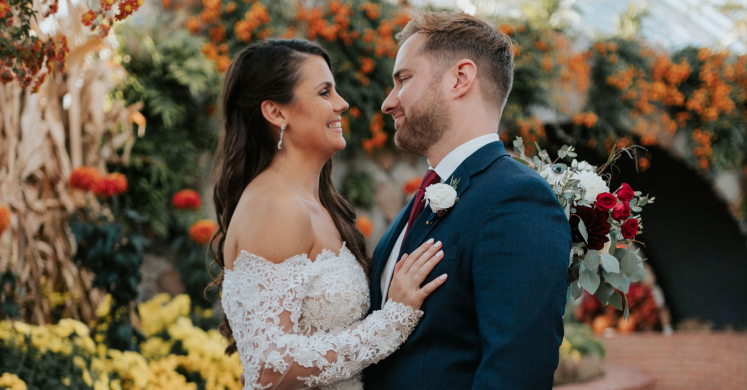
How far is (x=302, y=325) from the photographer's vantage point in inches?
76.5

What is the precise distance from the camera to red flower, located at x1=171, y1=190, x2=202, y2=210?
15.0 feet

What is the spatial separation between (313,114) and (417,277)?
815 millimetres

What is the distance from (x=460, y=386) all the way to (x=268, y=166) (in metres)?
1.12

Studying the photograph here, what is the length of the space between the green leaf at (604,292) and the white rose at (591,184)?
31cm

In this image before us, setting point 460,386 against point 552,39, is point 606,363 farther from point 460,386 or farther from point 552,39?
point 460,386

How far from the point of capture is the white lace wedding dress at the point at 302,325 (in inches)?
68.2

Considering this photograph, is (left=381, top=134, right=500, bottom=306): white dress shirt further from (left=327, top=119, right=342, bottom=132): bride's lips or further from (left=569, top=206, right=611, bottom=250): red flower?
(left=327, top=119, right=342, bottom=132): bride's lips

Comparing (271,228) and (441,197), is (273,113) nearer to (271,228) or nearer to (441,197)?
(271,228)

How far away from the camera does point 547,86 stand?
7102mm

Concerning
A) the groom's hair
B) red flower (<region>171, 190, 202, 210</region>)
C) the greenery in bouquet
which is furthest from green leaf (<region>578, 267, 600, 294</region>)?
red flower (<region>171, 190, 202, 210</region>)

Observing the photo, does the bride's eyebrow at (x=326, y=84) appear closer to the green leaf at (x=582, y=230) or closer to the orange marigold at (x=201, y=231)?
the green leaf at (x=582, y=230)

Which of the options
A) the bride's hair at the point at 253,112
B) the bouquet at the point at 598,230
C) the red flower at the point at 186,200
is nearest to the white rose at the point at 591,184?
the bouquet at the point at 598,230

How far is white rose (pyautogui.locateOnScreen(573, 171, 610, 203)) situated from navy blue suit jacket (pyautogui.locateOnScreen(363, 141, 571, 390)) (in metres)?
0.29

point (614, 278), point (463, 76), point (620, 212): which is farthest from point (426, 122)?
point (614, 278)
